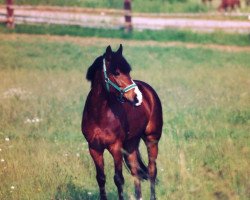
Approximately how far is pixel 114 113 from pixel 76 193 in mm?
1042

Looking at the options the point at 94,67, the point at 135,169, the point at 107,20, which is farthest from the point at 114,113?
the point at 107,20

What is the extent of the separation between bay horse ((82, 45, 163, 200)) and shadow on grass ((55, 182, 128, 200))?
1.06 feet

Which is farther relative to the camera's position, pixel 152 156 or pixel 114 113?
pixel 152 156

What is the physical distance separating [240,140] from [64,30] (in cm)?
810

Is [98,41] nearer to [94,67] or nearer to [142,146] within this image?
[142,146]

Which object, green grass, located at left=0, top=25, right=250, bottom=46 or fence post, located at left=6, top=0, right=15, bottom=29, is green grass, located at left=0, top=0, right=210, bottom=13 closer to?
fence post, located at left=6, top=0, right=15, bottom=29

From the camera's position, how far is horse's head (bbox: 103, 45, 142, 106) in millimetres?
5820

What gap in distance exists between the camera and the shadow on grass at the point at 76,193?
6.54m

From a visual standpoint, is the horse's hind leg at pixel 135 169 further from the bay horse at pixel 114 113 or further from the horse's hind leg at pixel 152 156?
the horse's hind leg at pixel 152 156

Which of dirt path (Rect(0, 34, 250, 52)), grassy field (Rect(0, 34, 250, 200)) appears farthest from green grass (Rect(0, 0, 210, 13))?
grassy field (Rect(0, 34, 250, 200))

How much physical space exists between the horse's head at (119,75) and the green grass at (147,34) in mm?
8859

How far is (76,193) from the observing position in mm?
6633

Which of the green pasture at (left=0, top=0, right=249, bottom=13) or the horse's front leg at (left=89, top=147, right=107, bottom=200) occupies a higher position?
the green pasture at (left=0, top=0, right=249, bottom=13)

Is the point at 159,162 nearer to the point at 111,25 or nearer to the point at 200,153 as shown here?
Answer: the point at 200,153
